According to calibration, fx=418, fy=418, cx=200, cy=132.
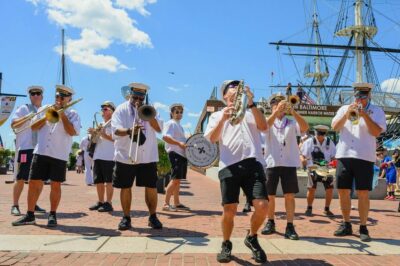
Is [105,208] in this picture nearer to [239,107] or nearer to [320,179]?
[320,179]

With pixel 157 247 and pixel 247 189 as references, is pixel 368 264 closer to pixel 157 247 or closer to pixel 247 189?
pixel 247 189

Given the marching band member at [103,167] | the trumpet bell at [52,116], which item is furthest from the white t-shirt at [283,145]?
the marching band member at [103,167]

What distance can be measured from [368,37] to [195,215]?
1766 inches

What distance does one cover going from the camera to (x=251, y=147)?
16.4ft

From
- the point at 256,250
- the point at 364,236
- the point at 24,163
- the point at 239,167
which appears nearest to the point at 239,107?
the point at 239,167

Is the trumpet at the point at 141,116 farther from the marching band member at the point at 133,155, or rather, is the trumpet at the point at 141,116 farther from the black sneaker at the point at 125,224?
the black sneaker at the point at 125,224

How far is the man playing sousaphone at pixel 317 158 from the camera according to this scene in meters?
8.91

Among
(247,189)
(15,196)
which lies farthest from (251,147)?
(15,196)

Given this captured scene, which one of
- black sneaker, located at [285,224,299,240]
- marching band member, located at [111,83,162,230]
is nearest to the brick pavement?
black sneaker, located at [285,224,299,240]

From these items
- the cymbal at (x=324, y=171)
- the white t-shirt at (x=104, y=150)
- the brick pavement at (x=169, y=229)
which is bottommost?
the brick pavement at (x=169, y=229)

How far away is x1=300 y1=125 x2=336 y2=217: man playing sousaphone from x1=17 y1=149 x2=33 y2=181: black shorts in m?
5.55

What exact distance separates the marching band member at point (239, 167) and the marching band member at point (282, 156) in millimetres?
1267

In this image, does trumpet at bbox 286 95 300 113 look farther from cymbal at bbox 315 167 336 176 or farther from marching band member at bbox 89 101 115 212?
marching band member at bbox 89 101 115 212

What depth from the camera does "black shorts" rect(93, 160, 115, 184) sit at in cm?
Result: 851
